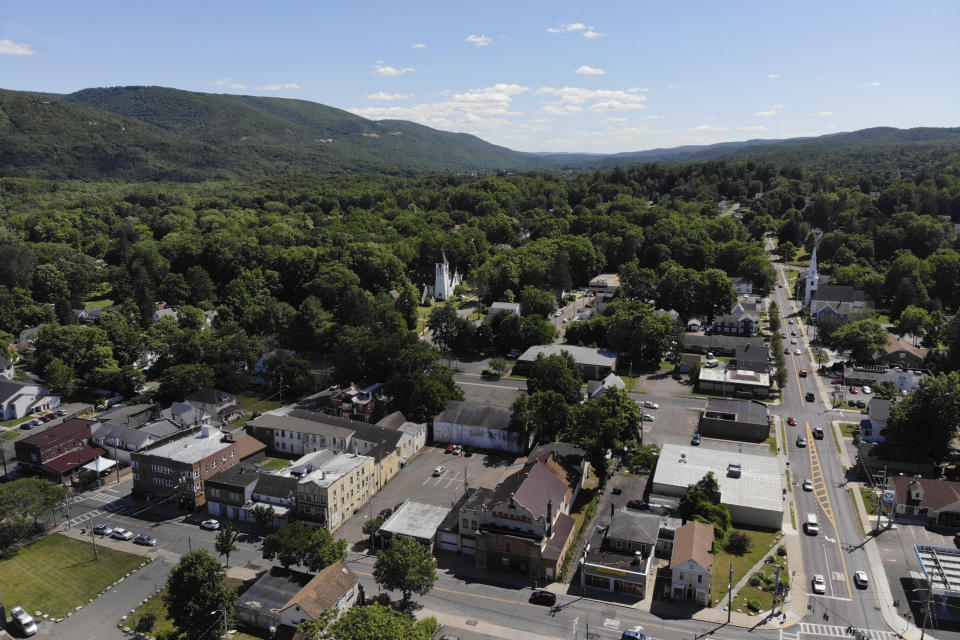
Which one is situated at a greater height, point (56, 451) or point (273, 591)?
point (56, 451)

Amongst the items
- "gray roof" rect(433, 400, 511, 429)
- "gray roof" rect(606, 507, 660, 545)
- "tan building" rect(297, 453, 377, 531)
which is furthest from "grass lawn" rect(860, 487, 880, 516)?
"tan building" rect(297, 453, 377, 531)

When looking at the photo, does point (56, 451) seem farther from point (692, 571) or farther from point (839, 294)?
point (839, 294)

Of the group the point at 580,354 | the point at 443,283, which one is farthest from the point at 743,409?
the point at 443,283

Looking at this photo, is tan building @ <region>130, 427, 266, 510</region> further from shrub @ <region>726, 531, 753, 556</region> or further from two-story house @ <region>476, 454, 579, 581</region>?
shrub @ <region>726, 531, 753, 556</region>

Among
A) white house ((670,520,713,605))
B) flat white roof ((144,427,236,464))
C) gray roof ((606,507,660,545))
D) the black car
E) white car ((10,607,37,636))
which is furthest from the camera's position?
flat white roof ((144,427,236,464))

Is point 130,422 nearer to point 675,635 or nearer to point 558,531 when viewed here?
point 558,531

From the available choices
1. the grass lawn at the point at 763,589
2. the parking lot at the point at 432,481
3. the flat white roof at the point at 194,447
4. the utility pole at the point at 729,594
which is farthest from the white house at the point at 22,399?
the grass lawn at the point at 763,589

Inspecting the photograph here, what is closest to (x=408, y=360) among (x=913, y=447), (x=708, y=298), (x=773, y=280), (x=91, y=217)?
(x=913, y=447)
